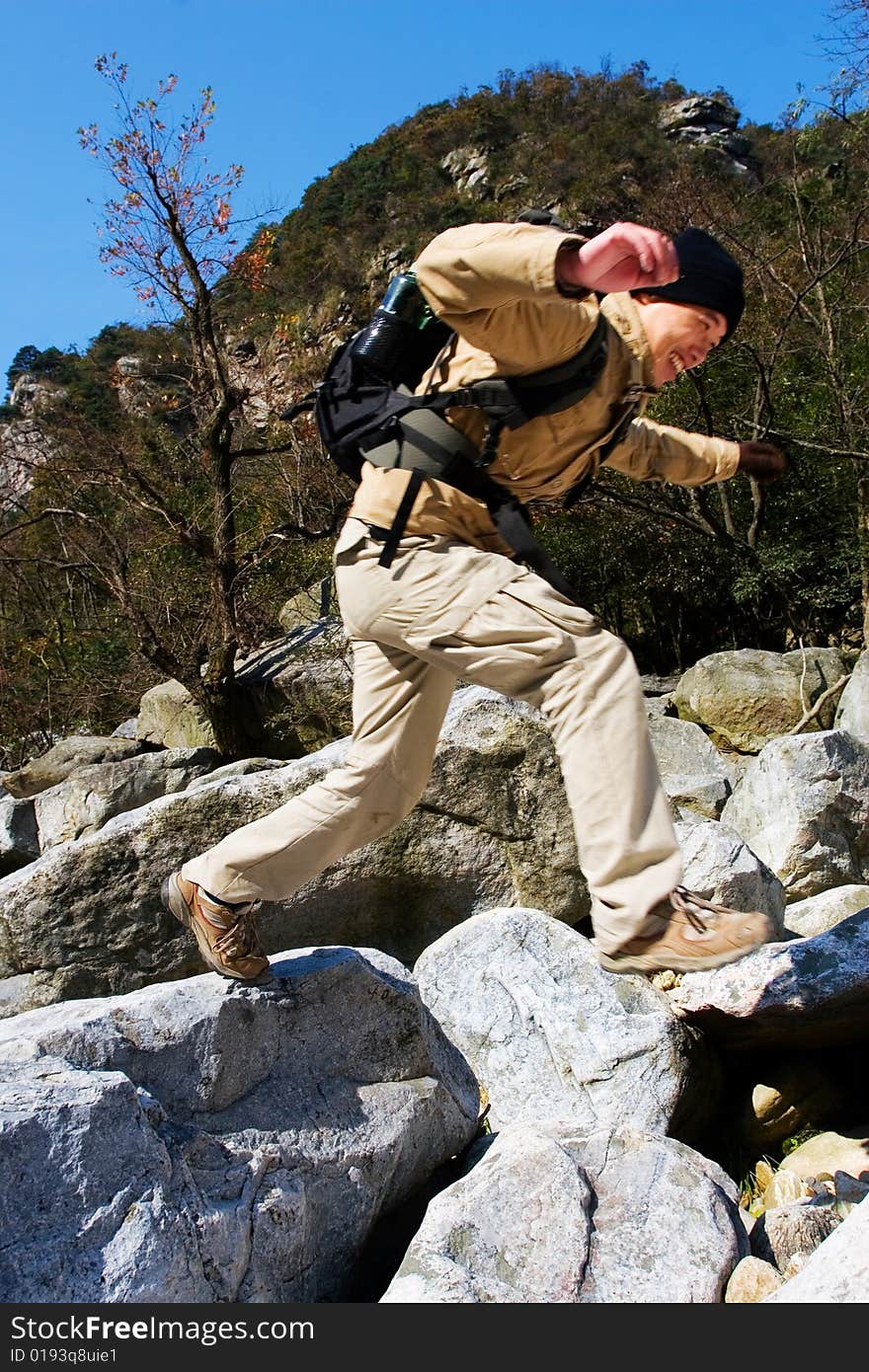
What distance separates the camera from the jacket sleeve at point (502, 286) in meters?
2.33

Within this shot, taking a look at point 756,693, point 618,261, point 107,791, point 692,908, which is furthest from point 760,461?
point 756,693

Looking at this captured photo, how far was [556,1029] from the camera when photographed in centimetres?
383

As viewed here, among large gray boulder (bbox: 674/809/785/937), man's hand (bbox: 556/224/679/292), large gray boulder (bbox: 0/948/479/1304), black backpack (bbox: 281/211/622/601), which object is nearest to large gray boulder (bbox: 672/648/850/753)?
large gray boulder (bbox: 674/809/785/937)

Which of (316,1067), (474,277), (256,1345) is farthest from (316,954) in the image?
(474,277)

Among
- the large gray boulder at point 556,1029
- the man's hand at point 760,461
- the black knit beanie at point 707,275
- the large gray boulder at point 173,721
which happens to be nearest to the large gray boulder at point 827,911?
the large gray boulder at point 556,1029

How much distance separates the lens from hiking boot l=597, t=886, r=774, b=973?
2.37 metres

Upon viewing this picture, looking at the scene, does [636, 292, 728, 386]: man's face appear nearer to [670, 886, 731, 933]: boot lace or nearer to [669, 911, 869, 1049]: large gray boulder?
[670, 886, 731, 933]: boot lace

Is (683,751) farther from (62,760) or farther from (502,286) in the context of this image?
(502,286)

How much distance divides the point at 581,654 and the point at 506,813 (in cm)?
279

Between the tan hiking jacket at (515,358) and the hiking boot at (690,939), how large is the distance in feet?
3.31

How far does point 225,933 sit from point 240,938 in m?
0.05

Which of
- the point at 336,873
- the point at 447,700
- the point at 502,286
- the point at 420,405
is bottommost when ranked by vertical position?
the point at 336,873

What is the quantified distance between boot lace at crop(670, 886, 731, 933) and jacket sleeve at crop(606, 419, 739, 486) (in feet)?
4.20

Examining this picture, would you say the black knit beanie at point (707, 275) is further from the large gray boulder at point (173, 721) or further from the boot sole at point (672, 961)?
the large gray boulder at point (173, 721)
